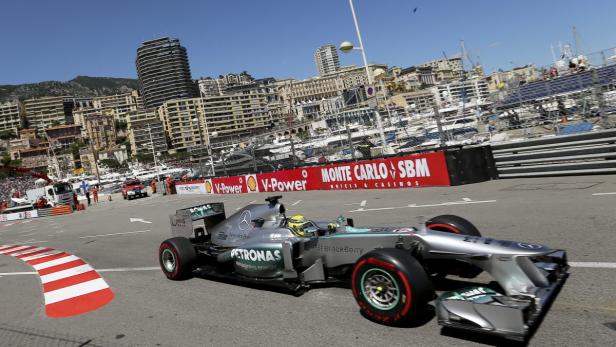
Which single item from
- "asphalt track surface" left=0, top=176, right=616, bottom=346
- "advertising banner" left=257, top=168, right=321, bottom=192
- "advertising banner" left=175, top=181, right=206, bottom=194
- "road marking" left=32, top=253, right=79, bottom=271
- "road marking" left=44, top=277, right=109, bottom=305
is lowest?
"asphalt track surface" left=0, top=176, right=616, bottom=346

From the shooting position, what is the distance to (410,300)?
13.2ft

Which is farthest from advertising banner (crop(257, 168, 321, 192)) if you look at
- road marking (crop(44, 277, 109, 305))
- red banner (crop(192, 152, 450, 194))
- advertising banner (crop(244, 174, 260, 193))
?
road marking (crop(44, 277, 109, 305))

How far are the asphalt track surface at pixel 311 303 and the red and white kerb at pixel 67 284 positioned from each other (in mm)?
172

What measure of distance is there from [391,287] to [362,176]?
13.1 metres

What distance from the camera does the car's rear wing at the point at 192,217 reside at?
7.88 metres

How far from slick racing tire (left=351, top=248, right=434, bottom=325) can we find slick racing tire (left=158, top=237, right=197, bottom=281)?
3.37m

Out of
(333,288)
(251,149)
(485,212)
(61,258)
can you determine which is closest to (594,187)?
(485,212)

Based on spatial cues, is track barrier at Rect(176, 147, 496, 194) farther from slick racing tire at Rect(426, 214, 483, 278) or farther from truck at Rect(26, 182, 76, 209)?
truck at Rect(26, 182, 76, 209)

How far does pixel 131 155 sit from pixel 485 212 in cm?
18116

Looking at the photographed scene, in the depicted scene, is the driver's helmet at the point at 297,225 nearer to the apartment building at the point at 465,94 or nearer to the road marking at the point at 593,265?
the road marking at the point at 593,265

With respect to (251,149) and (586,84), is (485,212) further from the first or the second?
(251,149)

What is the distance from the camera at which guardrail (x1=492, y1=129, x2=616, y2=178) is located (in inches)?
446

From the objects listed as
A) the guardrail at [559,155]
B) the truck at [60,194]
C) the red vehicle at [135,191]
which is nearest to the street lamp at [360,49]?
the guardrail at [559,155]

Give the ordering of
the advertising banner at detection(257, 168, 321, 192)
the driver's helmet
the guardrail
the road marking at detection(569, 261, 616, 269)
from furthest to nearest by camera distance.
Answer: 1. the advertising banner at detection(257, 168, 321, 192)
2. the guardrail
3. the driver's helmet
4. the road marking at detection(569, 261, 616, 269)
